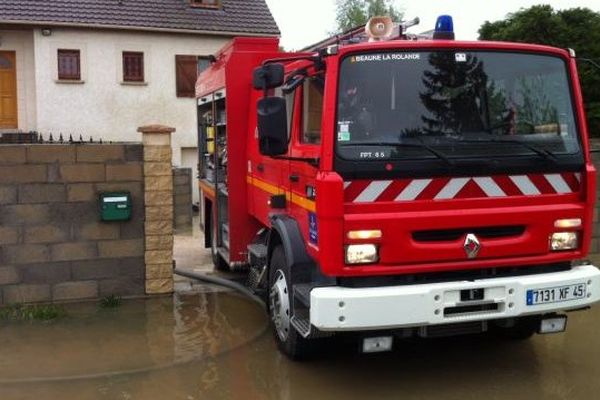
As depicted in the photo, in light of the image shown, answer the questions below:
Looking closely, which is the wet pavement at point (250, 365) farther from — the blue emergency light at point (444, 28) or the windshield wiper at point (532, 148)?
the blue emergency light at point (444, 28)

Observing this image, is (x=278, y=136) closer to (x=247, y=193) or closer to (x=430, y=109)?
(x=430, y=109)

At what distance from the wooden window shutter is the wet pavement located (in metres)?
13.4

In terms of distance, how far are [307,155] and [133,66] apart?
15.2m

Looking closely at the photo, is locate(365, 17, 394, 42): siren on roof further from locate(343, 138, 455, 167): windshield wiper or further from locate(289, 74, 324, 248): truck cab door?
locate(343, 138, 455, 167): windshield wiper

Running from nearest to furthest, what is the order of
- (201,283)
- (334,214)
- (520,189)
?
(334,214) → (520,189) → (201,283)

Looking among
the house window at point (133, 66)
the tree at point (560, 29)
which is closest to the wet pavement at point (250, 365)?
the house window at point (133, 66)

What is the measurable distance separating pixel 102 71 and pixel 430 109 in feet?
51.2

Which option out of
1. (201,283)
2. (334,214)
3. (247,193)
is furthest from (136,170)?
(334,214)

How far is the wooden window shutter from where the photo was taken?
756 inches

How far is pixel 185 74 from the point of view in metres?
19.2

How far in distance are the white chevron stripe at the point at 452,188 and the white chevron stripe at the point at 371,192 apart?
363 millimetres

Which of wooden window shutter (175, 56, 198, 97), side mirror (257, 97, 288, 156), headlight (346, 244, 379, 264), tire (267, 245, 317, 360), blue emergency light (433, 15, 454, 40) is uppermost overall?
wooden window shutter (175, 56, 198, 97)

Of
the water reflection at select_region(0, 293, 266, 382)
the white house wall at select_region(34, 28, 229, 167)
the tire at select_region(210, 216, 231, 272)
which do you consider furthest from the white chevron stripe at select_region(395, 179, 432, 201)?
the white house wall at select_region(34, 28, 229, 167)

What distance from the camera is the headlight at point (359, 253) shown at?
4363mm
